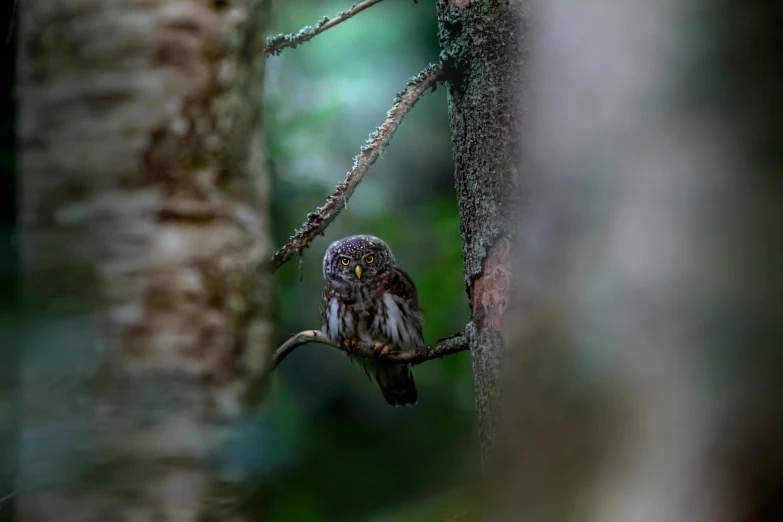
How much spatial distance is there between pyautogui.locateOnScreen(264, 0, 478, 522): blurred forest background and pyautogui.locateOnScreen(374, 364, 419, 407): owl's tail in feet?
0.13

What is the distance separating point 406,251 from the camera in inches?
89.4

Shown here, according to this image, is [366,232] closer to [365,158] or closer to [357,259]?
[357,259]

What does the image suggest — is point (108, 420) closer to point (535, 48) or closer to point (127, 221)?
point (127, 221)

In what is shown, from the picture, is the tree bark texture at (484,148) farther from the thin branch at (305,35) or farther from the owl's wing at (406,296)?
the owl's wing at (406,296)

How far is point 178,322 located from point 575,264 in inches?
10.9

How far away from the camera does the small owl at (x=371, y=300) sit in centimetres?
229

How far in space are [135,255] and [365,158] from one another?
33.0 inches

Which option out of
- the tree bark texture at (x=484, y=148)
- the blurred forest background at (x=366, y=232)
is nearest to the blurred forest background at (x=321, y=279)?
the blurred forest background at (x=366, y=232)

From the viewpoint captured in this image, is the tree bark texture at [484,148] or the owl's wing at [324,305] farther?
Answer: the owl's wing at [324,305]

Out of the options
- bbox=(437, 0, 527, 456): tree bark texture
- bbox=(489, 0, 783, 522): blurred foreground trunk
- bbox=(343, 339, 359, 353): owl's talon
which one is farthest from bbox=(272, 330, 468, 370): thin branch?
bbox=(489, 0, 783, 522): blurred foreground trunk

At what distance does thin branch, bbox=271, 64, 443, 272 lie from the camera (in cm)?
124

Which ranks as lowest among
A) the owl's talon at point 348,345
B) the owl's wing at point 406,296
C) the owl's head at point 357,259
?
the owl's talon at point 348,345

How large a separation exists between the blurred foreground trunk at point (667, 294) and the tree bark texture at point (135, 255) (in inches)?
8.6

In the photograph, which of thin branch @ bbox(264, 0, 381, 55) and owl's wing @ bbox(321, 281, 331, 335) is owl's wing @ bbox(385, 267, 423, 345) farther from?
thin branch @ bbox(264, 0, 381, 55)
